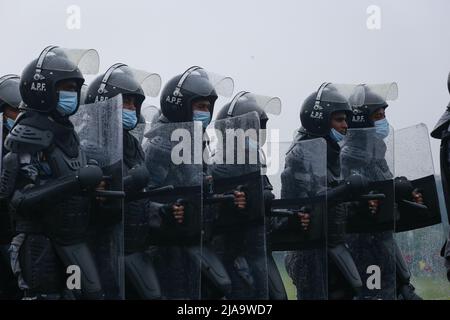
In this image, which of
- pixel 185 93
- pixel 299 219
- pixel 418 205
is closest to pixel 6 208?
pixel 185 93

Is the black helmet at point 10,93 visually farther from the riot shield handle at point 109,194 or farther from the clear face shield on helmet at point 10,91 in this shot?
the riot shield handle at point 109,194

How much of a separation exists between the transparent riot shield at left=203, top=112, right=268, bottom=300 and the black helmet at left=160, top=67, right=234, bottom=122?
50 centimetres

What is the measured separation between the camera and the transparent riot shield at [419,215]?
1528 centimetres

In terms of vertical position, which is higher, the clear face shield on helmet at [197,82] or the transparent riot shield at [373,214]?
the clear face shield on helmet at [197,82]

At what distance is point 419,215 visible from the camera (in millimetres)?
15375

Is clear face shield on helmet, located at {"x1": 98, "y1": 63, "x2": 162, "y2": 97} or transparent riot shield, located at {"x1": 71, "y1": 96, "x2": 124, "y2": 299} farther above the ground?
clear face shield on helmet, located at {"x1": 98, "y1": 63, "x2": 162, "y2": 97}

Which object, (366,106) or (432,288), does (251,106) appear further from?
(432,288)

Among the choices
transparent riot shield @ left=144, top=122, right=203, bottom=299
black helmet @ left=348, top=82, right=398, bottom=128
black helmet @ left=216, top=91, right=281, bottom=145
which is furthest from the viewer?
black helmet @ left=348, top=82, right=398, bottom=128

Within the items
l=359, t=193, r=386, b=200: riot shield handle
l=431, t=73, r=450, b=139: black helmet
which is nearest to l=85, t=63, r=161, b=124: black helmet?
l=359, t=193, r=386, b=200: riot shield handle

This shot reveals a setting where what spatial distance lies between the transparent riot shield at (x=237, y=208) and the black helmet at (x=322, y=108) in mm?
1358

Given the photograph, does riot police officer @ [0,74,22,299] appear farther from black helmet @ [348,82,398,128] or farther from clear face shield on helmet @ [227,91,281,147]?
black helmet @ [348,82,398,128]

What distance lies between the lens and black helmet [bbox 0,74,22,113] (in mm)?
14797

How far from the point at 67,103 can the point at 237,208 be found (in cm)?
211

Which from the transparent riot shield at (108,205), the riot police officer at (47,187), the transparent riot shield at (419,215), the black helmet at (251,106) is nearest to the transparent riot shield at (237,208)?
the black helmet at (251,106)
